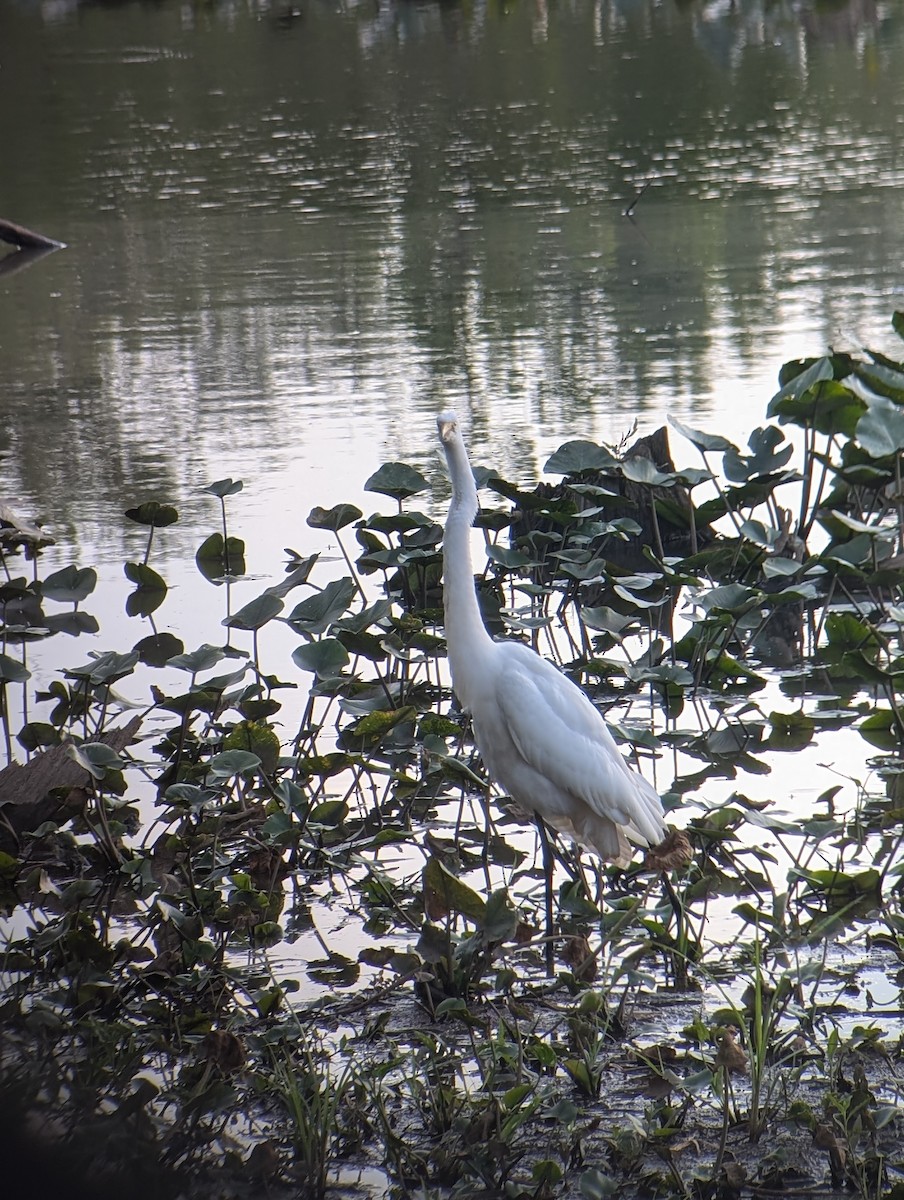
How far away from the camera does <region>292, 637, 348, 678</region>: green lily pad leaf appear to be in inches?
159

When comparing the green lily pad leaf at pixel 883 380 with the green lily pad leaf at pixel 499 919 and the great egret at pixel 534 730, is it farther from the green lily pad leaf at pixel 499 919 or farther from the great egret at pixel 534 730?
the green lily pad leaf at pixel 499 919

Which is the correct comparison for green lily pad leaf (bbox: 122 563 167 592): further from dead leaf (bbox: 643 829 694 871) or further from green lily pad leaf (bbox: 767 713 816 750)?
dead leaf (bbox: 643 829 694 871)

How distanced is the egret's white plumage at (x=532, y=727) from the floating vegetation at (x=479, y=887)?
15 cm

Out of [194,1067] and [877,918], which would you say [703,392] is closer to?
[877,918]

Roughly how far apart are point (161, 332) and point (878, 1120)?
952 centimetres

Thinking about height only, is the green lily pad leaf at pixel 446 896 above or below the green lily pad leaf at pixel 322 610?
below

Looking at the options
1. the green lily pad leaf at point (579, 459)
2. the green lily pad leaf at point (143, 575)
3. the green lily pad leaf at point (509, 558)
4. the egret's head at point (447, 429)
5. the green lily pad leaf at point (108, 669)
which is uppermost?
the egret's head at point (447, 429)

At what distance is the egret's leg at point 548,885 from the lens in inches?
127

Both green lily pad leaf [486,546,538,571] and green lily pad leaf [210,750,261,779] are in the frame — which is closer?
green lily pad leaf [210,750,261,779]

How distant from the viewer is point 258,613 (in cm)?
429

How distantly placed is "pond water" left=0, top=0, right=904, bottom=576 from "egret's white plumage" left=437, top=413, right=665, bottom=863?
9.01 ft

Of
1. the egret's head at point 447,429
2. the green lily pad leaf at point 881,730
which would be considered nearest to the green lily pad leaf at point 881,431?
the green lily pad leaf at point 881,730

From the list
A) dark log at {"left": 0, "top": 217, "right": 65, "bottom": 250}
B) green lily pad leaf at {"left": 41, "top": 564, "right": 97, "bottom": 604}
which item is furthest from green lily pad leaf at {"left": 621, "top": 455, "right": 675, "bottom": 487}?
dark log at {"left": 0, "top": 217, "right": 65, "bottom": 250}

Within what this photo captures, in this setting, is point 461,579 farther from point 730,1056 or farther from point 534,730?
point 730,1056
